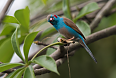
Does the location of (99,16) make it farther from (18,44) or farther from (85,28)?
(18,44)

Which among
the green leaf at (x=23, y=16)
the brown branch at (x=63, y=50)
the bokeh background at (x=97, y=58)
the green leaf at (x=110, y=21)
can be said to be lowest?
the bokeh background at (x=97, y=58)

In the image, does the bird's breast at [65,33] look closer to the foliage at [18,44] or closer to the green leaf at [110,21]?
the foliage at [18,44]

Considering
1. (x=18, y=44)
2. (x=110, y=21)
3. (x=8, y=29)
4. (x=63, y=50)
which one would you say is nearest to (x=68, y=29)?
(x=63, y=50)

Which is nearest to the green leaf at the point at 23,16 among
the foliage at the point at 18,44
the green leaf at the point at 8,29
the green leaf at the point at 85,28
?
the foliage at the point at 18,44

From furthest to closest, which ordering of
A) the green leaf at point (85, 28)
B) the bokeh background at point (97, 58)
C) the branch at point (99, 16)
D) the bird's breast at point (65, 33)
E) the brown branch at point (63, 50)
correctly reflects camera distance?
the bokeh background at point (97, 58), the branch at point (99, 16), the green leaf at point (85, 28), the bird's breast at point (65, 33), the brown branch at point (63, 50)

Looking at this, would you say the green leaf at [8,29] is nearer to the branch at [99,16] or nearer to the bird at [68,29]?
the bird at [68,29]

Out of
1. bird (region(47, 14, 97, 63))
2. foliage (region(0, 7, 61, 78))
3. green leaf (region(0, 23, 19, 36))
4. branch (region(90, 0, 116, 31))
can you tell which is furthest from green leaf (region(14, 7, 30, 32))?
branch (region(90, 0, 116, 31))

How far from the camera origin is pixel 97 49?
2.18m

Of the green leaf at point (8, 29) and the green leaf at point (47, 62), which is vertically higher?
the green leaf at point (8, 29)

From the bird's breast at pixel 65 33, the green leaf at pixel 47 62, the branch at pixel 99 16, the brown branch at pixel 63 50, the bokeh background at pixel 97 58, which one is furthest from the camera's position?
the bokeh background at pixel 97 58

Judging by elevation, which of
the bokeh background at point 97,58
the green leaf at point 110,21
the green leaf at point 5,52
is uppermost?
the green leaf at point 5,52

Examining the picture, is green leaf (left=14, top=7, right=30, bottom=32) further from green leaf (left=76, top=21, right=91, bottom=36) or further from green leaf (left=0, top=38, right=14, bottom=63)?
green leaf (left=76, top=21, right=91, bottom=36)

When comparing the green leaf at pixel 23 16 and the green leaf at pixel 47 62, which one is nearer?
the green leaf at pixel 47 62

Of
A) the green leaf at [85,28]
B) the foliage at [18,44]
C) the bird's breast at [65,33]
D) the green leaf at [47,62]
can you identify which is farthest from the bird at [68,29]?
the green leaf at [47,62]
